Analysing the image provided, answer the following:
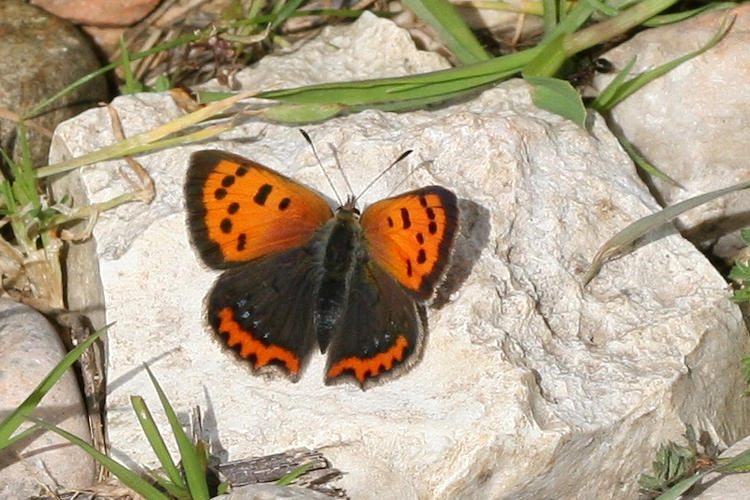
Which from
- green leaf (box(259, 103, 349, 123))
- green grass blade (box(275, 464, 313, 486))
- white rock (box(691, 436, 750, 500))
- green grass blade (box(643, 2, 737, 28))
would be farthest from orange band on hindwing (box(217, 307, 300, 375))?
green grass blade (box(643, 2, 737, 28))

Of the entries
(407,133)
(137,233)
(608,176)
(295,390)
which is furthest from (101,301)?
(608,176)

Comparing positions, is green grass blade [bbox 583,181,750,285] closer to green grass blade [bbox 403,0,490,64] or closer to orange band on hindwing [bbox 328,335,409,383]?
orange band on hindwing [bbox 328,335,409,383]

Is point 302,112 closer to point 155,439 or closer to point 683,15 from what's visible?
point 155,439

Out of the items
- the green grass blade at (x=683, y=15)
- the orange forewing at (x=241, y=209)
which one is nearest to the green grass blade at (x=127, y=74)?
the orange forewing at (x=241, y=209)

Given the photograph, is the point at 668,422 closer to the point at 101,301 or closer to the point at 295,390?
the point at 295,390

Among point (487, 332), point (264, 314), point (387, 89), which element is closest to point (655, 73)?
point (387, 89)

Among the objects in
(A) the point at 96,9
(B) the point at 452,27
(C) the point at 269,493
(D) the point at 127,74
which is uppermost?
(A) the point at 96,9
